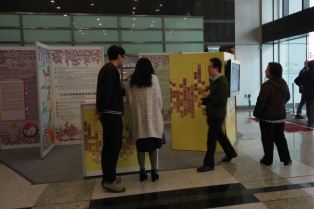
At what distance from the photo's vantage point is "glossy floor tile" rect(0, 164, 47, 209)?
3355mm

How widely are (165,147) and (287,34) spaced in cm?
588

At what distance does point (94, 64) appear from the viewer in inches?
237

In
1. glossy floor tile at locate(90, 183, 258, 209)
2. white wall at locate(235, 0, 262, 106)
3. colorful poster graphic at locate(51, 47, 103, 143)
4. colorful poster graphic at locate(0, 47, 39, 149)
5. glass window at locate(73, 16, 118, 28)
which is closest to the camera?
glossy floor tile at locate(90, 183, 258, 209)

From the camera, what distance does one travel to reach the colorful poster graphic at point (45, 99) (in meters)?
5.00

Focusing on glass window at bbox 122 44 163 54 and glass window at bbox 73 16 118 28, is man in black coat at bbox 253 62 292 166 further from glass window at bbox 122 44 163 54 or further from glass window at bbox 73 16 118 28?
glass window at bbox 73 16 118 28

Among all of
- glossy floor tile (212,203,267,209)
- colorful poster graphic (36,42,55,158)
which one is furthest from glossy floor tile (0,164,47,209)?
glossy floor tile (212,203,267,209)

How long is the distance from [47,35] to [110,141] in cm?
669

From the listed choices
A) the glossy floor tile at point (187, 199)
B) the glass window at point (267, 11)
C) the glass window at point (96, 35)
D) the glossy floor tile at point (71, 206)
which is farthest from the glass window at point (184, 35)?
the glossy floor tile at point (71, 206)

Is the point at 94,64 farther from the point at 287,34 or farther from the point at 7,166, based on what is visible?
the point at 287,34

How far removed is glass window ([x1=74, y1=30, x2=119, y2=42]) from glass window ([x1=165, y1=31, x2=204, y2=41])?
5.37 ft

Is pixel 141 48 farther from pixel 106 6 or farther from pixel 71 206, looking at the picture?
pixel 71 206

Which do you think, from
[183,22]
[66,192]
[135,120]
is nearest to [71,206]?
[66,192]

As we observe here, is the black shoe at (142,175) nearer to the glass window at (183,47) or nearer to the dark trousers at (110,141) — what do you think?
the dark trousers at (110,141)

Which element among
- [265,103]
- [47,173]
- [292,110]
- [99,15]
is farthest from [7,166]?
[292,110]
